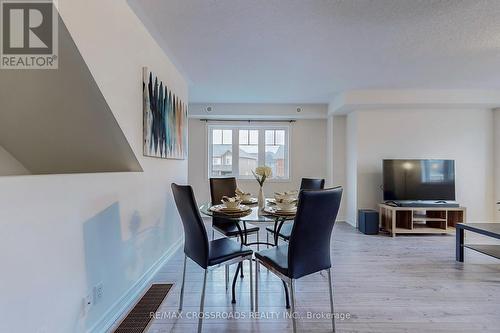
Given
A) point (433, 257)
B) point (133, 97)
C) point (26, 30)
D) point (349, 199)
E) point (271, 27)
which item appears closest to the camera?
point (26, 30)

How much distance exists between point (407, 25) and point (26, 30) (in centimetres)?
282

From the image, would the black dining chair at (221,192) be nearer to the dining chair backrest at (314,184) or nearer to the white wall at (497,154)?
the dining chair backrest at (314,184)

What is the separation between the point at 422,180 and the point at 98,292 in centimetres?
478

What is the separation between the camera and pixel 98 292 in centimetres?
167

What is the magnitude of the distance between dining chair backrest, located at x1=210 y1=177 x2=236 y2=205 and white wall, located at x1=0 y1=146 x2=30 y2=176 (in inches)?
73.5

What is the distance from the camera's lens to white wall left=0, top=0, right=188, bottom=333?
113 centimetres

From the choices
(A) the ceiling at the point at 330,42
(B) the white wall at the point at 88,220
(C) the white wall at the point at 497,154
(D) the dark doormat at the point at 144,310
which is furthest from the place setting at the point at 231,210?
(C) the white wall at the point at 497,154

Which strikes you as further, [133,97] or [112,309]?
[133,97]

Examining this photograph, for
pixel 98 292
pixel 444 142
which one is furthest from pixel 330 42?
pixel 444 142

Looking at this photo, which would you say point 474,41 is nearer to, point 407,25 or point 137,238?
point 407,25

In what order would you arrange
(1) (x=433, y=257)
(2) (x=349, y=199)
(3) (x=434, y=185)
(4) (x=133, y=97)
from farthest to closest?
1. (2) (x=349, y=199)
2. (3) (x=434, y=185)
3. (1) (x=433, y=257)
4. (4) (x=133, y=97)

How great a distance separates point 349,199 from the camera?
5.01 metres

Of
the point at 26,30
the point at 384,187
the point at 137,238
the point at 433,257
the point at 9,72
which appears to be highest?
the point at 26,30

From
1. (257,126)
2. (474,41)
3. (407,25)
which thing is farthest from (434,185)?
(257,126)
